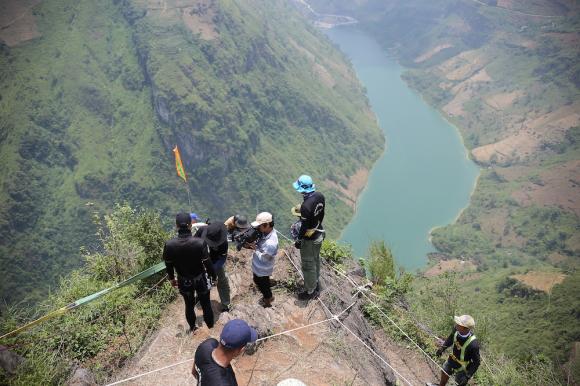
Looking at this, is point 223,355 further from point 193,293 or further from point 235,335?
point 193,293

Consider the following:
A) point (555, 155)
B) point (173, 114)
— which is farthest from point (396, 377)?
point (555, 155)

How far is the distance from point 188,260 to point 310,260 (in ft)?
7.34

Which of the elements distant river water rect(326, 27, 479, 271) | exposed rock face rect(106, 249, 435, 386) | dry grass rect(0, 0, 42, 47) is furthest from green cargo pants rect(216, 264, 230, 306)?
dry grass rect(0, 0, 42, 47)

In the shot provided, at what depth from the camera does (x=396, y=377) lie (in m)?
7.84

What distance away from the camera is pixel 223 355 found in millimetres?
4035

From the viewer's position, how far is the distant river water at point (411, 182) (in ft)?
307

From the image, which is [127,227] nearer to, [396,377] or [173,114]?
[396,377]

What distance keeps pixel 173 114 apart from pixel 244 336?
96.4 metres

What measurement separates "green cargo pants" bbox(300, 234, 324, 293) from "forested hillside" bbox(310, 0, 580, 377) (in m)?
4.80

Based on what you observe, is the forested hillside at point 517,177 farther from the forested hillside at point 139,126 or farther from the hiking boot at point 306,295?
the forested hillside at point 139,126

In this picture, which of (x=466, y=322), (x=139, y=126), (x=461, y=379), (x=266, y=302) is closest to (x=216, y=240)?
(x=266, y=302)

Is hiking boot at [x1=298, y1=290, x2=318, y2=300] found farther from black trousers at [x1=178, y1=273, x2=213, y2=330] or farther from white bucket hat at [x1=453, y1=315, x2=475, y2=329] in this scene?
white bucket hat at [x1=453, y1=315, x2=475, y2=329]

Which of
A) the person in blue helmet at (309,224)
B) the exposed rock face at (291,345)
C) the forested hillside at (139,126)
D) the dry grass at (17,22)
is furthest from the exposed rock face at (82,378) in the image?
the dry grass at (17,22)

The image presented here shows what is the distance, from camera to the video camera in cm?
729
